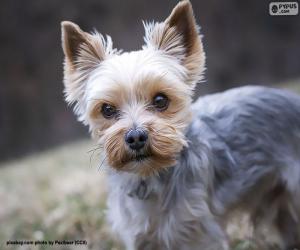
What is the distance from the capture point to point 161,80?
488 centimetres

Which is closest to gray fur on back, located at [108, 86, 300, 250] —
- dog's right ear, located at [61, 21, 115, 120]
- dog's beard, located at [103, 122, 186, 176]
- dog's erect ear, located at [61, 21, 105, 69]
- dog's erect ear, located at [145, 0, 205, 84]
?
dog's beard, located at [103, 122, 186, 176]

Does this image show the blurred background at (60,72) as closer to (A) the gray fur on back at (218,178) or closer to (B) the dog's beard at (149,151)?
(A) the gray fur on back at (218,178)

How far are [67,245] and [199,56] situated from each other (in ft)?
7.17

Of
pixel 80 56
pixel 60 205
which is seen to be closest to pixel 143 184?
pixel 80 56

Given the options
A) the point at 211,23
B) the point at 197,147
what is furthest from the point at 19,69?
the point at 197,147

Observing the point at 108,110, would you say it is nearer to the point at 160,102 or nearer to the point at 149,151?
the point at 160,102

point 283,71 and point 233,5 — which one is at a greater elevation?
point 233,5

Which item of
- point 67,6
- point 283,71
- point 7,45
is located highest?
point 67,6

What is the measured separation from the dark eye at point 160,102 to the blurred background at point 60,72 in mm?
1677

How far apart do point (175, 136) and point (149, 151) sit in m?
0.24

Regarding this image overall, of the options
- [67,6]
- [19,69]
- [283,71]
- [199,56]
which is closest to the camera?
[199,56]

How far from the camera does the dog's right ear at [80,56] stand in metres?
5.20

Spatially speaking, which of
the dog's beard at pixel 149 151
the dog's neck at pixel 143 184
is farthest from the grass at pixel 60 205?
the dog's beard at pixel 149 151

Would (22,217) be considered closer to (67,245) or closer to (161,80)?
(67,245)
